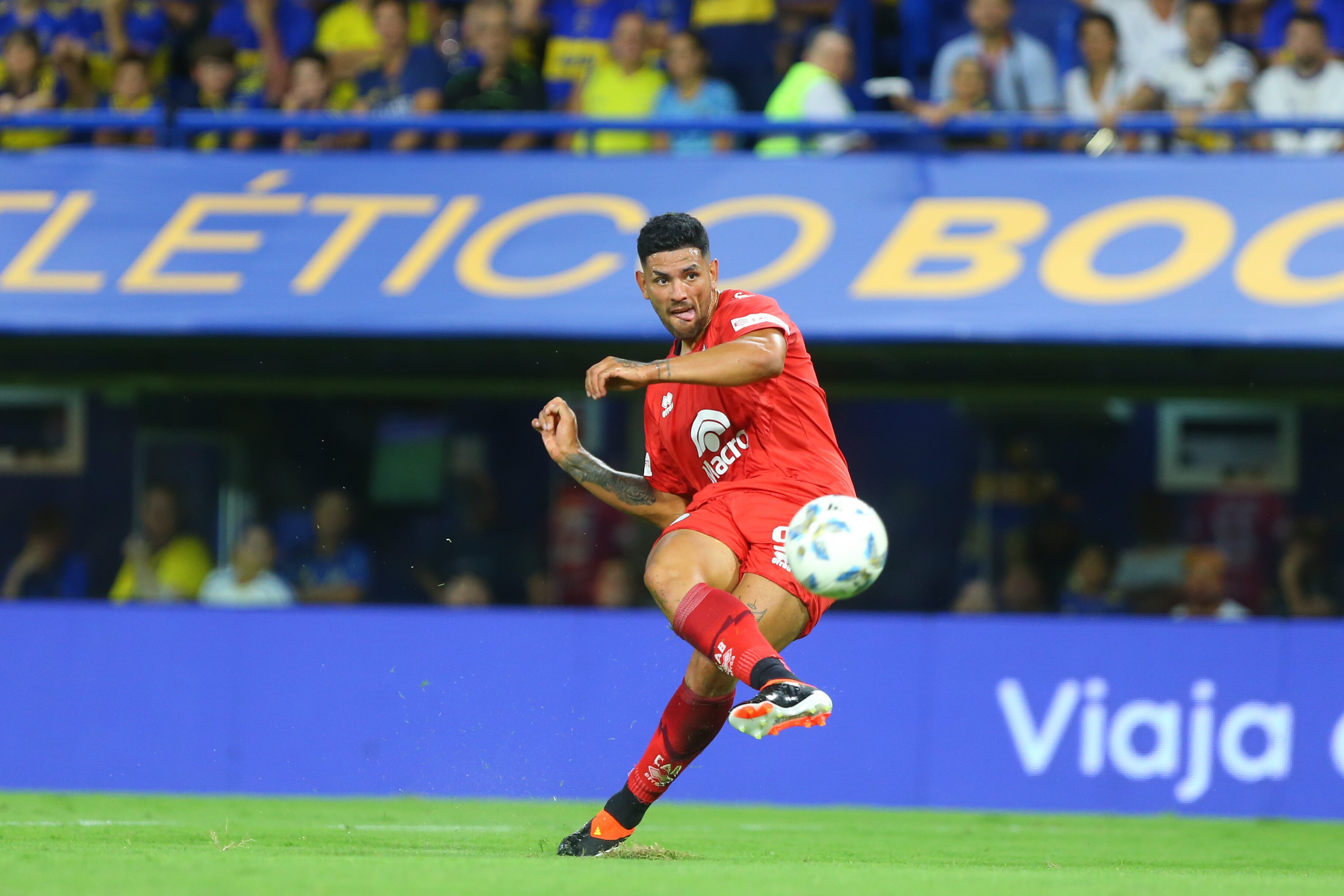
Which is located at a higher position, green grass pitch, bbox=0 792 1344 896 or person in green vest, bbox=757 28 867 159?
person in green vest, bbox=757 28 867 159

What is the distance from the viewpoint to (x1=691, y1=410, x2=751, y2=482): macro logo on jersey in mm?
6094

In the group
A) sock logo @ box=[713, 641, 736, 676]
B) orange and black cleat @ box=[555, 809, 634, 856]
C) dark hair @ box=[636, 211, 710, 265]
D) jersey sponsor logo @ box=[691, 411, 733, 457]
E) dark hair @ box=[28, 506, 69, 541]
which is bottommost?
dark hair @ box=[28, 506, 69, 541]

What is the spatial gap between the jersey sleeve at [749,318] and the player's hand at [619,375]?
0.36m

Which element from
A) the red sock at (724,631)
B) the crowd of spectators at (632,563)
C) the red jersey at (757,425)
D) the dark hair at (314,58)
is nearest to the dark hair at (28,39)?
the dark hair at (314,58)

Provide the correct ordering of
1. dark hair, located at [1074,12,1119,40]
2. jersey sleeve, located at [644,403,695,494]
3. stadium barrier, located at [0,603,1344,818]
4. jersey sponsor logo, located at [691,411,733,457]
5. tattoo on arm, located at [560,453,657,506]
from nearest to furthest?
1. jersey sponsor logo, located at [691,411,733,457]
2. tattoo on arm, located at [560,453,657,506]
3. jersey sleeve, located at [644,403,695,494]
4. stadium barrier, located at [0,603,1344,818]
5. dark hair, located at [1074,12,1119,40]

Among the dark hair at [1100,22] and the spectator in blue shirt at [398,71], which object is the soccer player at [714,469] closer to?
the dark hair at [1100,22]

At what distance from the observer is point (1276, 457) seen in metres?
11.2

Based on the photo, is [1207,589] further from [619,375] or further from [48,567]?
→ [48,567]

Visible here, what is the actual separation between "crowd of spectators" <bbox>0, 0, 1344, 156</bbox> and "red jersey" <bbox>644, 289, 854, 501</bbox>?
4.09 metres

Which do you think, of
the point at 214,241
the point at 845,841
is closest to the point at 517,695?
the point at 845,841

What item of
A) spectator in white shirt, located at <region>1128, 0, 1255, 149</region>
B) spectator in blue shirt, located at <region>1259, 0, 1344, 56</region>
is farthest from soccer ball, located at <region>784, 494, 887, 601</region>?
spectator in blue shirt, located at <region>1259, 0, 1344, 56</region>

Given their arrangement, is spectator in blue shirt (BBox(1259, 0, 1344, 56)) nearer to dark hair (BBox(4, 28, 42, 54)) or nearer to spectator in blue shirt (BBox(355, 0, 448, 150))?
spectator in blue shirt (BBox(355, 0, 448, 150))

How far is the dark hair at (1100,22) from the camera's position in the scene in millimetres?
10703

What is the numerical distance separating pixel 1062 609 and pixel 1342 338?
2434 mm
